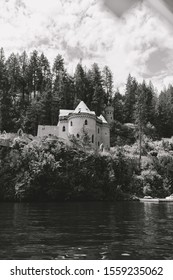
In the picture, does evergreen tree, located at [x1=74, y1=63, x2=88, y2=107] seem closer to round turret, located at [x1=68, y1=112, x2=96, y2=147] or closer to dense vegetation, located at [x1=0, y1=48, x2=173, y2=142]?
dense vegetation, located at [x1=0, y1=48, x2=173, y2=142]

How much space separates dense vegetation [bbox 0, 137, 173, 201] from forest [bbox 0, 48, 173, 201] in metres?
0.17

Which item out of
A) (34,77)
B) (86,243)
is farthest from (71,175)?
(34,77)

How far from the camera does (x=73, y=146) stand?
58.1m

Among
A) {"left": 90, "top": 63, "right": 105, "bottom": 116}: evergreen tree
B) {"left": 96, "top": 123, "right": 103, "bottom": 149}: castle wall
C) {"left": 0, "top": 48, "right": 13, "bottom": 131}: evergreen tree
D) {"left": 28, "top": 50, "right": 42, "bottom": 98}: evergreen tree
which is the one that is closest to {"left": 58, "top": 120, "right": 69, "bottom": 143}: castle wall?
{"left": 96, "top": 123, "right": 103, "bottom": 149}: castle wall

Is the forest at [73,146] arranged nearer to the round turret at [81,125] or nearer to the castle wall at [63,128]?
the round turret at [81,125]

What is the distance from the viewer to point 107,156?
59.0 meters

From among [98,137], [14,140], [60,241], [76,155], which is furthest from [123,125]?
[60,241]

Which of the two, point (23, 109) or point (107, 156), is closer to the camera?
point (107, 156)

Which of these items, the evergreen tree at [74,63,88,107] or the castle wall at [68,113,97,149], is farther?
the evergreen tree at [74,63,88,107]

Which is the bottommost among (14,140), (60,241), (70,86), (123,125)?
(60,241)

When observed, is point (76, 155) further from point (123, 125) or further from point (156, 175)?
point (123, 125)

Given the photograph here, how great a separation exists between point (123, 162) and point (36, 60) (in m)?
50.5

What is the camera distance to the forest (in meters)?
52.4

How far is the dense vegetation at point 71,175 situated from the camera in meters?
51.5
